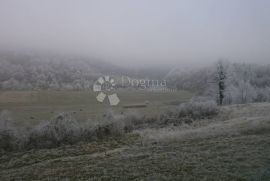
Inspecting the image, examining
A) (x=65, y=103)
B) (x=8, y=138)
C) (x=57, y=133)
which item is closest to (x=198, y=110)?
(x=65, y=103)

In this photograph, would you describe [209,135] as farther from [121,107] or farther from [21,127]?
[121,107]

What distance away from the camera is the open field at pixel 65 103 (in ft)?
130

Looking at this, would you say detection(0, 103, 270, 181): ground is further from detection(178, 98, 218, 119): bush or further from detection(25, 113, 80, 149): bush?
detection(178, 98, 218, 119): bush

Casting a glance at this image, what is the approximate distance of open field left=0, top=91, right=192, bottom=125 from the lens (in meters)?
39.7

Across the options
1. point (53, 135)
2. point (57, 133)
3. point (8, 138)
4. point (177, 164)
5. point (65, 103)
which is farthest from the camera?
point (65, 103)

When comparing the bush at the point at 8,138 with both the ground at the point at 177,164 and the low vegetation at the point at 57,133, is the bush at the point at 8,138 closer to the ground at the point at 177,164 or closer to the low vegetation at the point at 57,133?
the low vegetation at the point at 57,133

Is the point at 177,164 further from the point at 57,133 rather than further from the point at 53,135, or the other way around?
the point at 57,133

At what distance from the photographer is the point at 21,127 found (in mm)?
32000

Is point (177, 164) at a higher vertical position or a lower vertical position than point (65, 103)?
lower

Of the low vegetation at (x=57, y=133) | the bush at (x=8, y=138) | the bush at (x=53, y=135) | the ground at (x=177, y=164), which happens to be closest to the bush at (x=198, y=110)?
the low vegetation at (x=57, y=133)

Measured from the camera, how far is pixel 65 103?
45375 millimetres

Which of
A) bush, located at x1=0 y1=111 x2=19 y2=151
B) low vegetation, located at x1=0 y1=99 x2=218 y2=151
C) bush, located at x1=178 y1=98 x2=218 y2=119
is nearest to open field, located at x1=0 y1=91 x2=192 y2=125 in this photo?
bush, located at x1=178 y1=98 x2=218 y2=119

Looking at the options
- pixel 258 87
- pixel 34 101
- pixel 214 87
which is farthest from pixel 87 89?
pixel 258 87

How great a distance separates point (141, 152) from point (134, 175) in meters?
5.31
